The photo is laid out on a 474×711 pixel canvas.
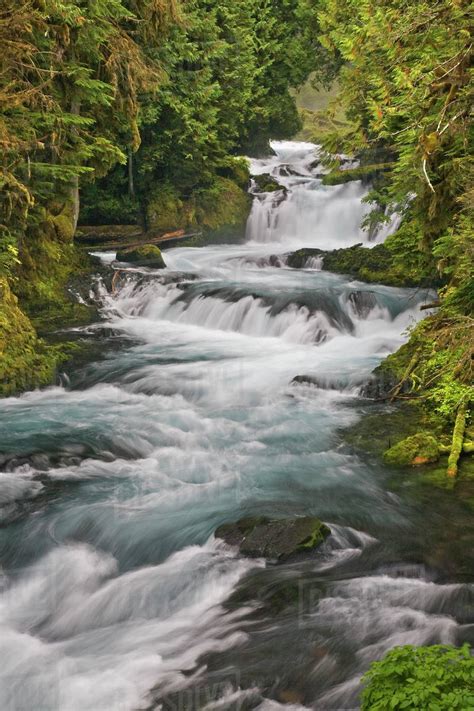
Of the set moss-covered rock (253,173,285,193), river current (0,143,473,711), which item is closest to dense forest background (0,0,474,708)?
moss-covered rock (253,173,285,193)

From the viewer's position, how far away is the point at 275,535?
244 inches

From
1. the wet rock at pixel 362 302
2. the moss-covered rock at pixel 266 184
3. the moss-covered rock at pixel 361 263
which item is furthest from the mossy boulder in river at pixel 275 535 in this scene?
the moss-covered rock at pixel 266 184

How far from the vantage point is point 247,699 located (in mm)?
4340

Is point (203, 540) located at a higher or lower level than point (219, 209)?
lower

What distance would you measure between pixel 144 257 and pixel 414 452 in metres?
A: 12.9

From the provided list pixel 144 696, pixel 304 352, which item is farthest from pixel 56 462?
pixel 304 352

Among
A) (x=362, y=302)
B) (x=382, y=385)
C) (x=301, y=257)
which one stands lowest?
(x=382, y=385)

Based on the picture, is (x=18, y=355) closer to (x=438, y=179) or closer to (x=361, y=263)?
(x=438, y=179)

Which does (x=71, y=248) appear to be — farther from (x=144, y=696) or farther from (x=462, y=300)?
(x=144, y=696)

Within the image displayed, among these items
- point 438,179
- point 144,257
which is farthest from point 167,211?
point 438,179

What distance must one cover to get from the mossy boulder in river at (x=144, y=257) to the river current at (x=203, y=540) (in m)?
5.58

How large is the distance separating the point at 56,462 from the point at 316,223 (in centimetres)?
1946

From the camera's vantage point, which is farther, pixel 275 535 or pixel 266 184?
pixel 266 184

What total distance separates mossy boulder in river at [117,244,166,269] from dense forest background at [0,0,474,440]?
1953 millimetres
